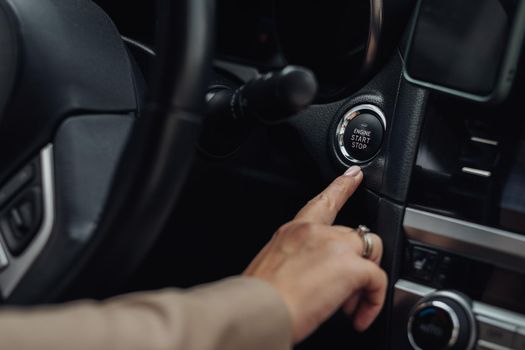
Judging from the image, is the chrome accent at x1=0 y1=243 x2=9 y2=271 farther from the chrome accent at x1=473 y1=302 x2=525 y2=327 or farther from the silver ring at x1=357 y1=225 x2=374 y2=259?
the chrome accent at x1=473 y1=302 x2=525 y2=327

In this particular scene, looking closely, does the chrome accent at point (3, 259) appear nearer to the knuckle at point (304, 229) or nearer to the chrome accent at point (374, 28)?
the knuckle at point (304, 229)

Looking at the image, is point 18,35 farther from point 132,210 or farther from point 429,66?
point 429,66

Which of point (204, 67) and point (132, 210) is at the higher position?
point (204, 67)

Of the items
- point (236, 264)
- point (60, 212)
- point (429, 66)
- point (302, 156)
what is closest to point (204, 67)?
point (60, 212)

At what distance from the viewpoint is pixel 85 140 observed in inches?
27.4

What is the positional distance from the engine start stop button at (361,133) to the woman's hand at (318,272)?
0.50 ft

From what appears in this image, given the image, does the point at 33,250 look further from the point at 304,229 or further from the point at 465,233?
the point at 465,233

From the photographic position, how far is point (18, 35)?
0.74 meters

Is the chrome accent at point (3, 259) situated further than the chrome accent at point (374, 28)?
Result: No

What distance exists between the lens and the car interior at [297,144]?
536mm

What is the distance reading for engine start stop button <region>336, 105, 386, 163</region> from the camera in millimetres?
849

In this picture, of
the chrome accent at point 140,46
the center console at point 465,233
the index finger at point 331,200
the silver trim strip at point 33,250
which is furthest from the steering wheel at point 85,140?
the center console at point 465,233

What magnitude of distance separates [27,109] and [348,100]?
421 mm

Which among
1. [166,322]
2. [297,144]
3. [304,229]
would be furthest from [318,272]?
[297,144]
